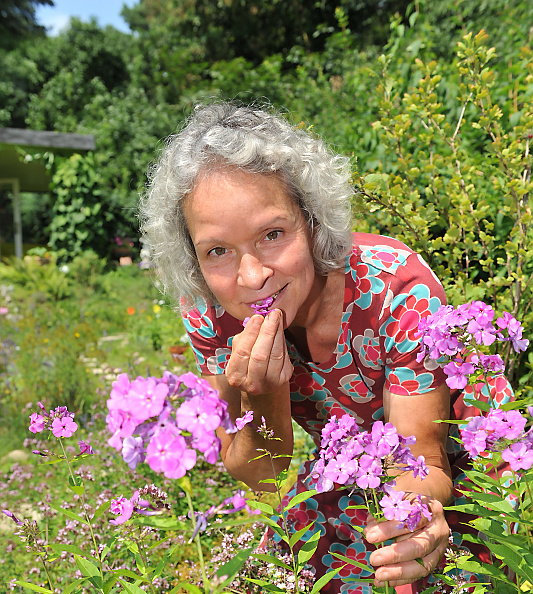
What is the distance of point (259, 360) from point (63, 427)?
478mm

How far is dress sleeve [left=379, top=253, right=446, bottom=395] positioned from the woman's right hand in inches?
22.3

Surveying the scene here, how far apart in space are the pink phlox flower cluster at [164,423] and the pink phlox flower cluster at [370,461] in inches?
10.9

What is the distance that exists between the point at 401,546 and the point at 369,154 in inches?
107

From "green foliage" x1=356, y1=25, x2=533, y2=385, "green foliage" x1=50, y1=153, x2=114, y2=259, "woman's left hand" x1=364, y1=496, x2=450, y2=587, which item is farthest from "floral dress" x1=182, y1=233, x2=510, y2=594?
"green foliage" x1=50, y1=153, x2=114, y2=259

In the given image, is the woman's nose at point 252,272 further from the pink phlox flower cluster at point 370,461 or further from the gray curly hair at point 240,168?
the pink phlox flower cluster at point 370,461

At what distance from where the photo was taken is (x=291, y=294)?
1741 millimetres

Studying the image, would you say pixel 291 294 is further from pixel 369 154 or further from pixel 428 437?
pixel 369 154

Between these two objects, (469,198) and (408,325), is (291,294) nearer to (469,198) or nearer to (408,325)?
(408,325)

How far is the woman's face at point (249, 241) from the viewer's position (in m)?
1.66

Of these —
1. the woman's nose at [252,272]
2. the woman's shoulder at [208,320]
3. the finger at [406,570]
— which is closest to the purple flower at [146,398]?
the finger at [406,570]

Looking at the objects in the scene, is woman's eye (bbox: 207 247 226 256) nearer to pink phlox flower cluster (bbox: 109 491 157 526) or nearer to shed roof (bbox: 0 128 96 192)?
pink phlox flower cluster (bbox: 109 491 157 526)

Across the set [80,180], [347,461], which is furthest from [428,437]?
[80,180]

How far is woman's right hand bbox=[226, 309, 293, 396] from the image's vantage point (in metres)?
1.37

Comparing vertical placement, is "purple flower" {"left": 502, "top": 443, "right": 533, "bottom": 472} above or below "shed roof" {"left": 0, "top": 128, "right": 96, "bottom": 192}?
below
